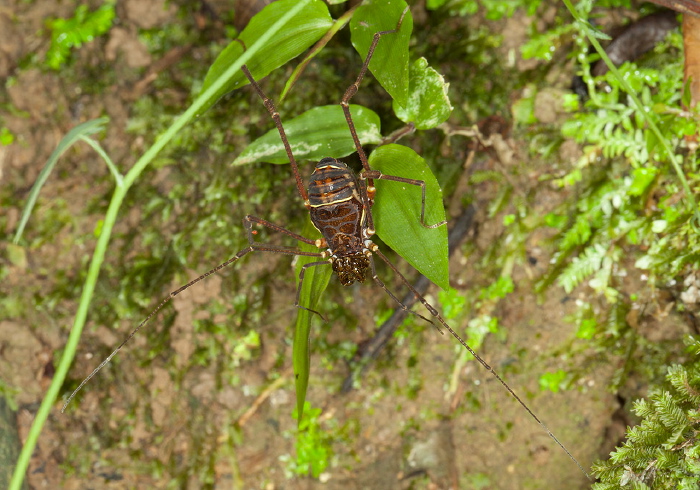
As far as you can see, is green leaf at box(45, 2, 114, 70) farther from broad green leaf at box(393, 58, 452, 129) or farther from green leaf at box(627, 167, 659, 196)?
green leaf at box(627, 167, 659, 196)

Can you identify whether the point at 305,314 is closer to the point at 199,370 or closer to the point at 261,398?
the point at 261,398

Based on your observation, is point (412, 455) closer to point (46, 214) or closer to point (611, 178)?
point (611, 178)

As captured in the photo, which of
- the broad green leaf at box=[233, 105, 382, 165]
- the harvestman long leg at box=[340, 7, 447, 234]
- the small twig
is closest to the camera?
the harvestman long leg at box=[340, 7, 447, 234]

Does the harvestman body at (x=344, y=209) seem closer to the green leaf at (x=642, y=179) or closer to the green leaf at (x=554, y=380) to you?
the green leaf at (x=554, y=380)

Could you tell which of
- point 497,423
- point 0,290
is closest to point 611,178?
point 497,423

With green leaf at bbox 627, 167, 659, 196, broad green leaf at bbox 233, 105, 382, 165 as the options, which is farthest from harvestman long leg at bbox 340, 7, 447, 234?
green leaf at bbox 627, 167, 659, 196

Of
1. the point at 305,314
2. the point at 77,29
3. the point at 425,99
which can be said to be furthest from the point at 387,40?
the point at 77,29
